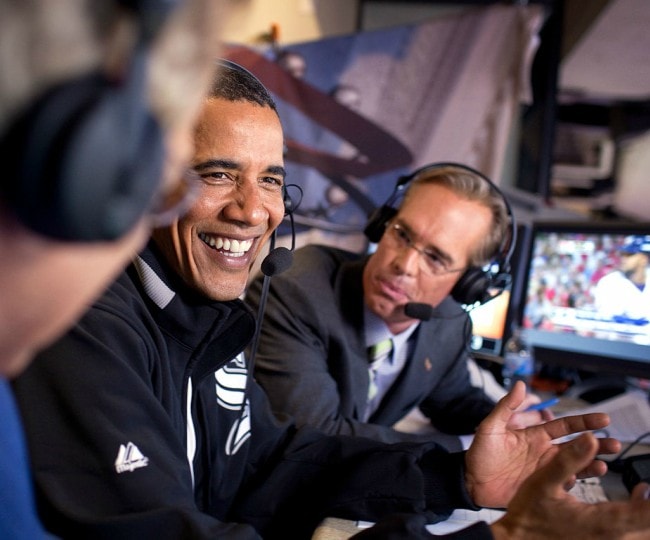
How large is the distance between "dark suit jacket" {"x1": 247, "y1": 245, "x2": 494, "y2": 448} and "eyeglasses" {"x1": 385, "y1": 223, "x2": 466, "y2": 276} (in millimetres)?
115

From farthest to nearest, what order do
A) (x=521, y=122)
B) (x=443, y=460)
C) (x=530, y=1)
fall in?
1. (x=521, y=122)
2. (x=530, y=1)
3. (x=443, y=460)

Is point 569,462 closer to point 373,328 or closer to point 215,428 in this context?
point 215,428

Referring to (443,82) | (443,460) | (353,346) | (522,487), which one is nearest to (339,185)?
(443,82)

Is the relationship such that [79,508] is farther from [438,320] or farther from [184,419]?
[438,320]

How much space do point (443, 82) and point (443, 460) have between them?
2058 mm

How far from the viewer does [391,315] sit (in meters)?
1.28

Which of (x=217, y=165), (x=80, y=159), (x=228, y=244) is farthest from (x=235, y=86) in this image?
(x=80, y=159)

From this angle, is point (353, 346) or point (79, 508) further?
point (353, 346)

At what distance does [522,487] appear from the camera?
1.91 feet

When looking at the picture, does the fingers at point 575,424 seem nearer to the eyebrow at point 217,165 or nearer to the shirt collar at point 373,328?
the shirt collar at point 373,328

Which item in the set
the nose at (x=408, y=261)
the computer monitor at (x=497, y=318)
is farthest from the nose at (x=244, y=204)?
the computer monitor at (x=497, y=318)

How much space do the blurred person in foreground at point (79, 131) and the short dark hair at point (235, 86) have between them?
56 centimetres

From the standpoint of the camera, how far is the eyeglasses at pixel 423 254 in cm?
128

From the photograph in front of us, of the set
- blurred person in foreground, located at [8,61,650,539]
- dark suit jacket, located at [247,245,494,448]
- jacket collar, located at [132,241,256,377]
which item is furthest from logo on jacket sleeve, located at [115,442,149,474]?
dark suit jacket, located at [247,245,494,448]
